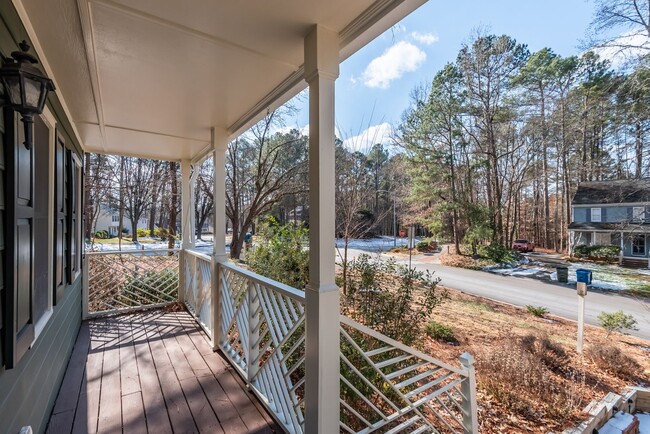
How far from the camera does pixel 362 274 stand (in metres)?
3.36

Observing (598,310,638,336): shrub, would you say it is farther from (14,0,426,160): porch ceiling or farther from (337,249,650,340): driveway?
(14,0,426,160): porch ceiling

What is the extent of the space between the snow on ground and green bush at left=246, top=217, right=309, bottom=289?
432 cm

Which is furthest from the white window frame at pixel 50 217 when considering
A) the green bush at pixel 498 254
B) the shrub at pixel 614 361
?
the green bush at pixel 498 254

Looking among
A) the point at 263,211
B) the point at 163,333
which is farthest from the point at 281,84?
the point at 263,211

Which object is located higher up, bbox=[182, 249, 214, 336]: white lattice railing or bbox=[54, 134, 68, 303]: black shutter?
bbox=[54, 134, 68, 303]: black shutter

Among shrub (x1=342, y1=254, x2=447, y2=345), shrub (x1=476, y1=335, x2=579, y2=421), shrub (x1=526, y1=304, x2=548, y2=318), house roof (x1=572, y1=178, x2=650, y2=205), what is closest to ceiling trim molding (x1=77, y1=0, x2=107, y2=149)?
shrub (x1=342, y1=254, x2=447, y2=345)

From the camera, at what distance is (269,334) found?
2541 mm

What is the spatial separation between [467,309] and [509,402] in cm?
407

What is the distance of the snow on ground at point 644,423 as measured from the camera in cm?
342

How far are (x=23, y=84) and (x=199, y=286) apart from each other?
323 centimetres

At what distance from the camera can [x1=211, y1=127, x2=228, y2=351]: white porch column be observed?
3094 mm

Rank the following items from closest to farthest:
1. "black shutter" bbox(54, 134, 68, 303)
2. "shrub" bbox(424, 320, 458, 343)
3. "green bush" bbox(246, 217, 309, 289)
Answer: "black shutter" bbox(54, 134, 68, 303), "green bush" bbox(246, 217, 309, 289), "shrub" bbox(424, 320, 458, 343)

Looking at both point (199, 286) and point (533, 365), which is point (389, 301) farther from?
point (199, 286)

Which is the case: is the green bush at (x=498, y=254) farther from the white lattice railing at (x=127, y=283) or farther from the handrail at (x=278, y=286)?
the handrail at (x=278, y=286)
